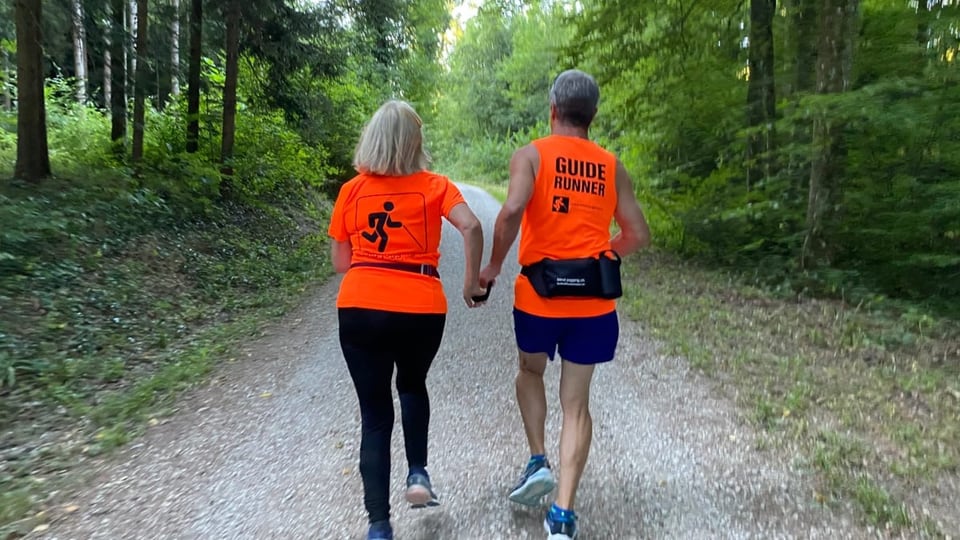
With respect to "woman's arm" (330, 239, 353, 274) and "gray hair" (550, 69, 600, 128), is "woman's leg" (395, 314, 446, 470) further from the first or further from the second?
"gray hair" (550, 69, 600, 128)

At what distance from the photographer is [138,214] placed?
10.2m

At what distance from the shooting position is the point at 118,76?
11.6 metres

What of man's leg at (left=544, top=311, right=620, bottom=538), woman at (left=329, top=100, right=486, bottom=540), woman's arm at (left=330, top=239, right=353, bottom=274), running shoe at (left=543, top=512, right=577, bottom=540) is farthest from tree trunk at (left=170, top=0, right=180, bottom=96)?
running shoe at (left=543, top=512, right=577, bottom=540)

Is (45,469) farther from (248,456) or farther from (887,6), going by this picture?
(887,6)

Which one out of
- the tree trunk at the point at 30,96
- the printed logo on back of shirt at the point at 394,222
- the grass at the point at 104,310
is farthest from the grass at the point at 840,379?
the tree trunk at the point at 30,96

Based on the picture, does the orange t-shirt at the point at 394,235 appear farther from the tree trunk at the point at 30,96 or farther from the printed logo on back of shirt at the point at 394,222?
the tree trunk at the point at 30,96

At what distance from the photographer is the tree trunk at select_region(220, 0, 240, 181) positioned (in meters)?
12.8

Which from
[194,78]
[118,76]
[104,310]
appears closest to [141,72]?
[118,76]

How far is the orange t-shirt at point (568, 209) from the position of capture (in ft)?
9.74

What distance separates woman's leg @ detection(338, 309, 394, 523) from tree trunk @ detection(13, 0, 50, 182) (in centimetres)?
→ 873

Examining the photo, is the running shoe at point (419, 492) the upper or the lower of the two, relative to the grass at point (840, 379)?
lower

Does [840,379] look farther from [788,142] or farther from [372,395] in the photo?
[788,142]

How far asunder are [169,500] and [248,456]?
586 millimetres

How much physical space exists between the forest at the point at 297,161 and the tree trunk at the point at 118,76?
54mm
